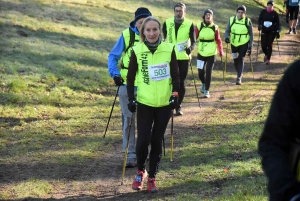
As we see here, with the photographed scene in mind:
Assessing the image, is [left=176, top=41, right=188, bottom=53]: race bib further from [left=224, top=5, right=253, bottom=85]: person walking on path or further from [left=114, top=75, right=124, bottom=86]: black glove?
[left=224, top=5, right=253, bottom=85]: person walking on path

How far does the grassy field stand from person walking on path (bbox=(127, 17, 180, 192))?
100 centimetres

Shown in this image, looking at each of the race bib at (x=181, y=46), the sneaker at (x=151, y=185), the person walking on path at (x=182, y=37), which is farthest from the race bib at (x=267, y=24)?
the sneaker at (x=151, y=185)

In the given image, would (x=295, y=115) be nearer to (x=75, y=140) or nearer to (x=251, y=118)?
(x=75, y=140)

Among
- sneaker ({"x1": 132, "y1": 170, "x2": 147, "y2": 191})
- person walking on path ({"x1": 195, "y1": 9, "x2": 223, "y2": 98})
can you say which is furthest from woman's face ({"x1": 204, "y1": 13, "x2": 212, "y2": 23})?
sneaker ({"x1": 132, "y1": 170, "x2": 147, "y2": 191})

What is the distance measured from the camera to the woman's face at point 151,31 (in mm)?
6844

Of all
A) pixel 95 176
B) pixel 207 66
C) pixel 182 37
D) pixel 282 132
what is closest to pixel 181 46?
pixel 182 37

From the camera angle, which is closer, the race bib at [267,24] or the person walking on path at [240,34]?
the person walking on path at [240,34]

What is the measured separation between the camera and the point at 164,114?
7.00 meters

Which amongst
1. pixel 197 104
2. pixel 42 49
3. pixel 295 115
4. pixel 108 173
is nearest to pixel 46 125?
pixel 108 173

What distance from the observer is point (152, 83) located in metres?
7.01

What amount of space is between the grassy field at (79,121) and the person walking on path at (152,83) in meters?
1.00

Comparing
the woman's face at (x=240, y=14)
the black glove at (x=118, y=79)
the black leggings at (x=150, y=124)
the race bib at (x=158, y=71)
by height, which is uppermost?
the race bib at (x=158, y=71)

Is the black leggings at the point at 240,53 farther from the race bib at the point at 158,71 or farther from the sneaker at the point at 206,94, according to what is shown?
the race bib at the point at 158,71

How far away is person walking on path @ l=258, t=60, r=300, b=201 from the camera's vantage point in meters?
2.33
